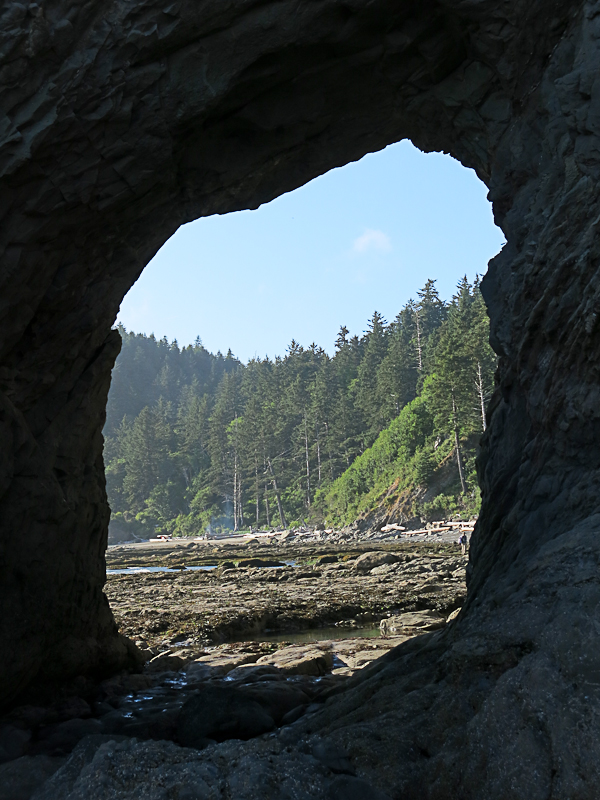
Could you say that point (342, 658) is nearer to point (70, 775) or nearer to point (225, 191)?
point (70, 775)

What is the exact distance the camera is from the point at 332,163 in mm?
10766

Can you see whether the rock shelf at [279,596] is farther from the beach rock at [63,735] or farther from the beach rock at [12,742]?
the beach rock at [12,742]

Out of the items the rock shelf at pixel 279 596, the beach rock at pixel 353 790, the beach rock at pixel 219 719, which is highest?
the beach rock at pixel 353 790

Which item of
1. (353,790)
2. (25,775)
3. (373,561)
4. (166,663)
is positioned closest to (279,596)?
(373,561)

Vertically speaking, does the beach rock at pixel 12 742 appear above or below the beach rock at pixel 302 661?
A: above

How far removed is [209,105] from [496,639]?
7357 mm

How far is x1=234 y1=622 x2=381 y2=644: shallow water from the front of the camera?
50.3 ft

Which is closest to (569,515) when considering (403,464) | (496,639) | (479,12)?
(496,639)

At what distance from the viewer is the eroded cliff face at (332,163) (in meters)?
5.20

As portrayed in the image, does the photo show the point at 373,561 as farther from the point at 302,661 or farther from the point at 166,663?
the point at 302,661

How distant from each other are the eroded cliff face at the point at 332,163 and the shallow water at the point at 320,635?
19.3 feet

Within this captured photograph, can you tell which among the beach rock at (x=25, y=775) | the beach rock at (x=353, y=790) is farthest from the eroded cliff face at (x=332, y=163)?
the beach rock at (x=25, y=775)

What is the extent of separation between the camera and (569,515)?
6.36m

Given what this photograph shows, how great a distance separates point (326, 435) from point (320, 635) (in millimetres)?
57066
